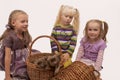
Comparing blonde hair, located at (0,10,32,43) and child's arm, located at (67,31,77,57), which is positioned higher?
blonde hair, located at (0,10,32,43)

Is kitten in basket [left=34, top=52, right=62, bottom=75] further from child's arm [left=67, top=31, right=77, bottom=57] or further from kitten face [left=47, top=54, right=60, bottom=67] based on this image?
child's arm [left=67, top=31, right=77, bottom=57]

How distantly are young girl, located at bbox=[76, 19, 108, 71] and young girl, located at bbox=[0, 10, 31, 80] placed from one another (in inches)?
20.0

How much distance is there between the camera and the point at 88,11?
5.17 metres

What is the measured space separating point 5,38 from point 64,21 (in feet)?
1.73

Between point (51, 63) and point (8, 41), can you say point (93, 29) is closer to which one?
point (51, 63)

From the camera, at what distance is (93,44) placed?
3.69 m

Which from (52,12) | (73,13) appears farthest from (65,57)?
(52,12)

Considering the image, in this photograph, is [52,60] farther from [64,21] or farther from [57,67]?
[64,21]

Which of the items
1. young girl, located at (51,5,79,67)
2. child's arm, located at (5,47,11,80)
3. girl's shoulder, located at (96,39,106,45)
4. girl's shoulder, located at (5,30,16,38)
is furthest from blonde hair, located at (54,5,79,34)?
child's arm, located at (5,47,11,80)

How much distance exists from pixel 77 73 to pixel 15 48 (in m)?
0.57

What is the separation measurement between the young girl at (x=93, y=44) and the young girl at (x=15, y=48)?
51cm

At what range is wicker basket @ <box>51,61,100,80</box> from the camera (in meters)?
3.30

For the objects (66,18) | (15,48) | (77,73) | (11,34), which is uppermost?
(66,18)

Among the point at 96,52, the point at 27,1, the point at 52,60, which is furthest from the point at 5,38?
the point at 27,1
